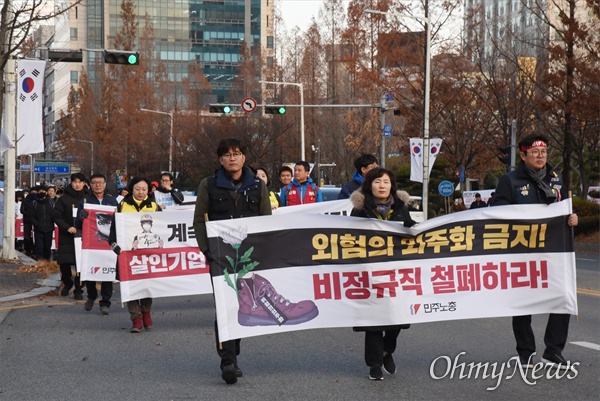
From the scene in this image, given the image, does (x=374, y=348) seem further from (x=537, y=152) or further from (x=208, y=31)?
(x=208, y=31)

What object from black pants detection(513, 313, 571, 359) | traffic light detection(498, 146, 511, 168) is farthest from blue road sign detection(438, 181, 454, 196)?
black pants detection(513, 313, 571, 359)

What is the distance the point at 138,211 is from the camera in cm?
1167

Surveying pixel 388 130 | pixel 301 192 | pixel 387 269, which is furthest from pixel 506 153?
pixel 388 130

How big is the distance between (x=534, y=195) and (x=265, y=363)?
2739 millimetres

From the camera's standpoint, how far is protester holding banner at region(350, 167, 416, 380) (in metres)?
7.75

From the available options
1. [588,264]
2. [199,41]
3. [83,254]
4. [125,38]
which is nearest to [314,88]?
[125,38]

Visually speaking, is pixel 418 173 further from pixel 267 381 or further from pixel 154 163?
pixel 154 163

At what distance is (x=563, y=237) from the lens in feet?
26.3

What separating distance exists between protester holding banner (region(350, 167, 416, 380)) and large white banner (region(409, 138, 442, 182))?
989 inches

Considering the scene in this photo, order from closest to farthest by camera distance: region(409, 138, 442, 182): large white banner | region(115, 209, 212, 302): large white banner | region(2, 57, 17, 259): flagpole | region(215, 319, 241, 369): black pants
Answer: region(215, 319, 241, 369): black pants < region(115, 209, 212, 302): large white banner < region(2, 57, 17, 259): flagpole < region(409, 138, 442, 182): large white banner

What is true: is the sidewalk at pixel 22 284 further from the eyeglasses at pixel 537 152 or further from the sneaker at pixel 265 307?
the eyeglasses at pixel 537 152

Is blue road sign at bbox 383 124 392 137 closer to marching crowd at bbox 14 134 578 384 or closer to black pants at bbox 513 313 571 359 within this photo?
marching crowd at bbox 14 134 578 384

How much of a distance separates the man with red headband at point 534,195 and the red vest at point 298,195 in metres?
6.56

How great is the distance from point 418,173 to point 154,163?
121ft
